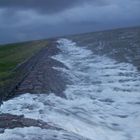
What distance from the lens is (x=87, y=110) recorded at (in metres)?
24.3

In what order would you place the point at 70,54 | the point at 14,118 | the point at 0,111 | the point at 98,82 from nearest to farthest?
the point at 14,118 → the point at 0,111 → the point at 98,82 → the point at 70,54

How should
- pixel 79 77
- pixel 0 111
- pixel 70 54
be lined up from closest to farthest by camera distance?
1. pixel 0 111
2. pixel 79 77
3. pixel 70 54

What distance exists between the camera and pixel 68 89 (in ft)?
98.9

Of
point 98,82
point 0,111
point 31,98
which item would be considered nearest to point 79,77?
point 98,82

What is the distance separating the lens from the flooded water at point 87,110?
18.2 meters

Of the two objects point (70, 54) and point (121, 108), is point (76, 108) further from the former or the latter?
point (70, 54)

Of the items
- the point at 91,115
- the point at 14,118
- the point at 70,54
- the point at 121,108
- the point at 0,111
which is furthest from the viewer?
the point at 70,54

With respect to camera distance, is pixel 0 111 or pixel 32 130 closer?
pixel 32 130

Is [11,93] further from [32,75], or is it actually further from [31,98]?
[32,75]

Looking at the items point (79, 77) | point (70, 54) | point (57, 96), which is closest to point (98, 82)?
point (79, 77)

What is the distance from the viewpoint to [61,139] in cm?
1686

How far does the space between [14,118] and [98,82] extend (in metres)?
15.6

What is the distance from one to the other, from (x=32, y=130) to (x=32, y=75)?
14390 mm

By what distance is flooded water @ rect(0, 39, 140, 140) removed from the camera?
18.2m
